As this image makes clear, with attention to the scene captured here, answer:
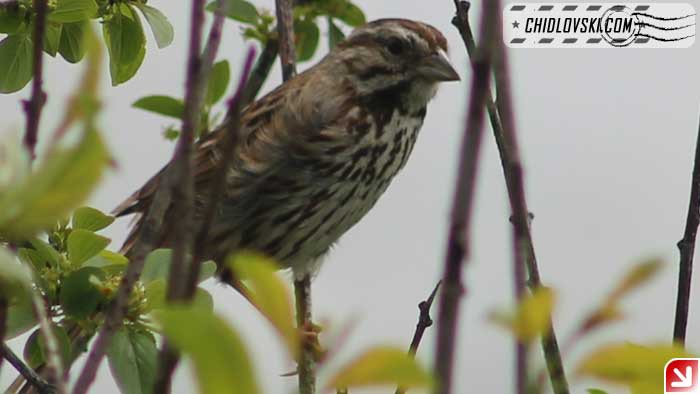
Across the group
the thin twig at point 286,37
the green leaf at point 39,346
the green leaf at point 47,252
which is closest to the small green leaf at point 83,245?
the green leaf at point 47,252

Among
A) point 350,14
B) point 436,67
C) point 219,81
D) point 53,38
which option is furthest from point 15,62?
point 436,67

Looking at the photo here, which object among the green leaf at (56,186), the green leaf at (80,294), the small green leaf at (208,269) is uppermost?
the green leaf at (56,186)

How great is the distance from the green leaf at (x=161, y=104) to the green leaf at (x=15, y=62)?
0.72 meters

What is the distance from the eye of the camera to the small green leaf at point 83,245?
2.34m

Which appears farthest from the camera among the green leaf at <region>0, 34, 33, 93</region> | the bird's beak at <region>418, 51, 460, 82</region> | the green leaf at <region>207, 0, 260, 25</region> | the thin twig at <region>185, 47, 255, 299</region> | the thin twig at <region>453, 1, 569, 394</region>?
the bird's beak at <region>418, 51, 460, 82</region>

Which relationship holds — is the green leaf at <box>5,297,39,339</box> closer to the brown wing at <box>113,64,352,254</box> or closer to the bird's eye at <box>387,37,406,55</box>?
the brown wing at <box>113,64,352,254</box>

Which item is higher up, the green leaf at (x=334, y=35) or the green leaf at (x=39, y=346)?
the green leaf at (x=334, y=35)

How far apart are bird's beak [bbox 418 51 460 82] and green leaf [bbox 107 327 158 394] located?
2.35 metres

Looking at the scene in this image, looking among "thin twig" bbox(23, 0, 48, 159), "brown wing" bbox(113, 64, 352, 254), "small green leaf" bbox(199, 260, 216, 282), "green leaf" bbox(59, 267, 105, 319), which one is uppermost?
"brown wing" bbox(113, 64, 352, 254)

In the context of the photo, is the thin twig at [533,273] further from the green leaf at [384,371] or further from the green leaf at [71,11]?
the green leaf at [71,11]

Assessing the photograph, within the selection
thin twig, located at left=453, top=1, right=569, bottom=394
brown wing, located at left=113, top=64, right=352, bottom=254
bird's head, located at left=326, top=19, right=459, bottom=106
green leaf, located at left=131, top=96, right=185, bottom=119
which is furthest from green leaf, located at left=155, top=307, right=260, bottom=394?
brown wing, located at left=113, top=64, right=352, bottom=254

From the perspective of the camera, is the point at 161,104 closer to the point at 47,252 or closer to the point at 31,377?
the point at 47,252

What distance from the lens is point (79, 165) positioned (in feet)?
2.53

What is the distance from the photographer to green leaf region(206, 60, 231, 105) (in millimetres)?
3961
